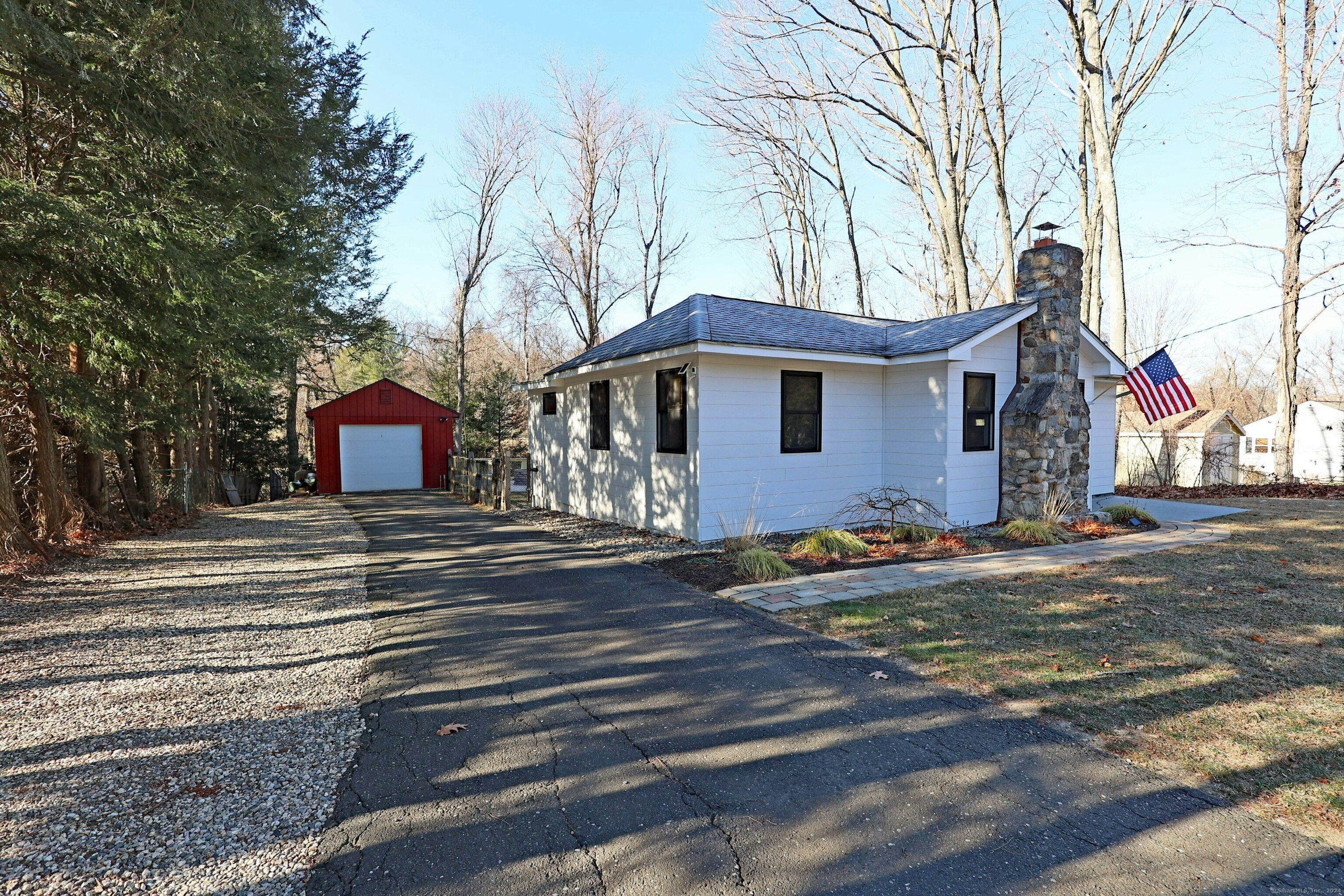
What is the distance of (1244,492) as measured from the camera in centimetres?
1463

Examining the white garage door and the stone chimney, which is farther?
the white garage door

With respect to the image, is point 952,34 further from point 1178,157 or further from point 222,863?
point 222,863

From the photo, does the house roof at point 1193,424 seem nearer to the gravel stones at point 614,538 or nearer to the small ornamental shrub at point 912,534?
the small ornamental shrub at point 912,534

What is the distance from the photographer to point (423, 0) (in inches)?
411

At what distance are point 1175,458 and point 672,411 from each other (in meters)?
17.5

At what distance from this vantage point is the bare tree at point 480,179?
23.2 m

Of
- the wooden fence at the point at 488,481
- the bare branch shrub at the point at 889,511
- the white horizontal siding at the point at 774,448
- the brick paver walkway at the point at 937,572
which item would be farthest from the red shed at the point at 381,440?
the brick paver walkway at the point at 937,572

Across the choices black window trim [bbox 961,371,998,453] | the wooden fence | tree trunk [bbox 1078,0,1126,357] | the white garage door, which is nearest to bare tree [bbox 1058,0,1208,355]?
tree trunk [bbox 1078,0,1126,357]

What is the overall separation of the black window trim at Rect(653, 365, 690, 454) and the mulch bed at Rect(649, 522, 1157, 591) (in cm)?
171

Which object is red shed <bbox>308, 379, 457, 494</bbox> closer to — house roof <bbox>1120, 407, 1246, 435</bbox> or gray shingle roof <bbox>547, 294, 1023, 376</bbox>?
gray shingle roof <bbox>547, 294, 1023, 376</bbox>

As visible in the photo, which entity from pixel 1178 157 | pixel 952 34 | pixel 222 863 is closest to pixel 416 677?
pixel 222 863

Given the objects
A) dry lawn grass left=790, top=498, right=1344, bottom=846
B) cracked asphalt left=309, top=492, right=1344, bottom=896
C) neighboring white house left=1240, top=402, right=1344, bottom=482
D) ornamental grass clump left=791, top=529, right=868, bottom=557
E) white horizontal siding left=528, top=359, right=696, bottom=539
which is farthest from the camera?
neighboring white house left=1240, top=402, right=1344, bottom=482

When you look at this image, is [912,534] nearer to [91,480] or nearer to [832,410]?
[832,410]

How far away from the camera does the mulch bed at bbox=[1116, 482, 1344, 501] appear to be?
44.9ft
